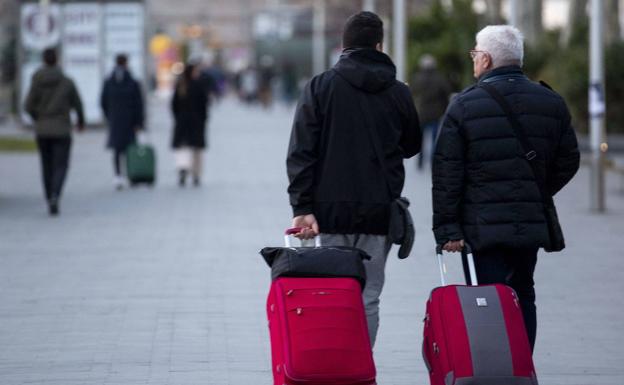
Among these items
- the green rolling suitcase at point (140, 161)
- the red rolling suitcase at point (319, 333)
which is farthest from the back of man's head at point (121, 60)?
the red rolling suitcase at point (319, 333)

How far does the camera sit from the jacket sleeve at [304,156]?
6.78 meters

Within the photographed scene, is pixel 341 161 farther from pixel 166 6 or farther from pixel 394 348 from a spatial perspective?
pixel 166 6

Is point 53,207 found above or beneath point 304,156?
beneath

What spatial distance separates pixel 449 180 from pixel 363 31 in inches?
29.0

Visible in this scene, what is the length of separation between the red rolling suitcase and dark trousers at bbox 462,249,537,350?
33.0 inches

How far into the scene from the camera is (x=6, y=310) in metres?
10.4

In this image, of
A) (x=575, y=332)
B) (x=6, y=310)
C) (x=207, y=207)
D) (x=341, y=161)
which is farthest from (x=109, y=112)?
(x=341, y=161)

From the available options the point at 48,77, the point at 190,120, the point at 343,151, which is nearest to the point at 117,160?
the point at 190,120

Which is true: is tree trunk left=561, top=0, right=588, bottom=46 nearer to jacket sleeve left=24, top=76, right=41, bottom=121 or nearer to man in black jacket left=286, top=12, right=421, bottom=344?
jacket sleeve left=24, top=76, right=41, bottom=121

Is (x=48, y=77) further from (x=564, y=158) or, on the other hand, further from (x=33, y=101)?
(x=564, y=158)

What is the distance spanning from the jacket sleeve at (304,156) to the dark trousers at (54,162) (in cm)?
1015

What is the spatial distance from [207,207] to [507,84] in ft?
36.9

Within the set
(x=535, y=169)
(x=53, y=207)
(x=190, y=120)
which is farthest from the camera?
(x=190, y=120)

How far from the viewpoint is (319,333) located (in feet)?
20.4
